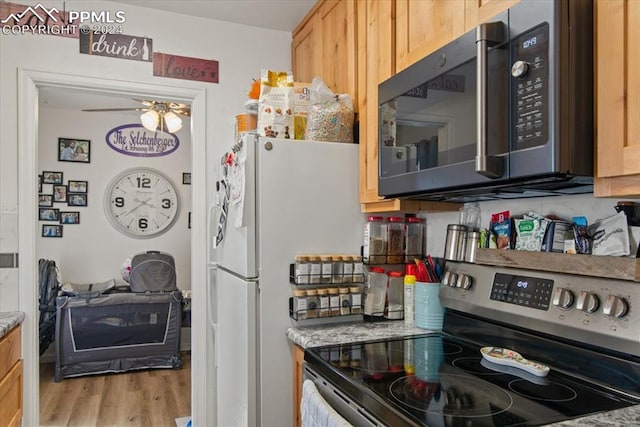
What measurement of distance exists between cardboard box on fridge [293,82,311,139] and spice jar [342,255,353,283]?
0.55 m

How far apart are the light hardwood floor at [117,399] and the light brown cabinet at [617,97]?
296 centimetres

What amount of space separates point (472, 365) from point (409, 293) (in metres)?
0.49

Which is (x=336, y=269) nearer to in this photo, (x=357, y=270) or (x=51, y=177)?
(x=357, y=270)

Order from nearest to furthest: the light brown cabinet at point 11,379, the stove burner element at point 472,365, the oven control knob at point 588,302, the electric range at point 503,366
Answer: the electric range at point 503,366 → the oven control knob at point 588,302 → the stove burner element at point 472,365 → the light brown cabinet at point 11,379

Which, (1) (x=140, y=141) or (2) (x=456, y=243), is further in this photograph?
(1) (x=140, y=141)

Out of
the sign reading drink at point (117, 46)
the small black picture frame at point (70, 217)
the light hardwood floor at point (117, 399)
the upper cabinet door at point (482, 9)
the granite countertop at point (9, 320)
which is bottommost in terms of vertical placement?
the light hardwood floor at point (117, 399)

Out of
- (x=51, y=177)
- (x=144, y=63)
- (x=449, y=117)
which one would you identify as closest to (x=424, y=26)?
(x=449, y=117)

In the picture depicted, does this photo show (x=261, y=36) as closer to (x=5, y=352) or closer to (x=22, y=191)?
(x=22, y=191)

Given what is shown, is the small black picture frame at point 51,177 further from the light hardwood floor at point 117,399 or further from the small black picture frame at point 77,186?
the light hardwood floor at point 117,399

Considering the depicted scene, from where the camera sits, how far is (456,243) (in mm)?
1662

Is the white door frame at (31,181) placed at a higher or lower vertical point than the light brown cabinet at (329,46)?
lower

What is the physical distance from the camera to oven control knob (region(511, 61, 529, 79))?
3.29 feet

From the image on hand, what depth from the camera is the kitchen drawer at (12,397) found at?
185cm

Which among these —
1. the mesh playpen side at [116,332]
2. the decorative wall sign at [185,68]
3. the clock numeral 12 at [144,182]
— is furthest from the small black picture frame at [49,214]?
the decorative wall sign at [185,68]
